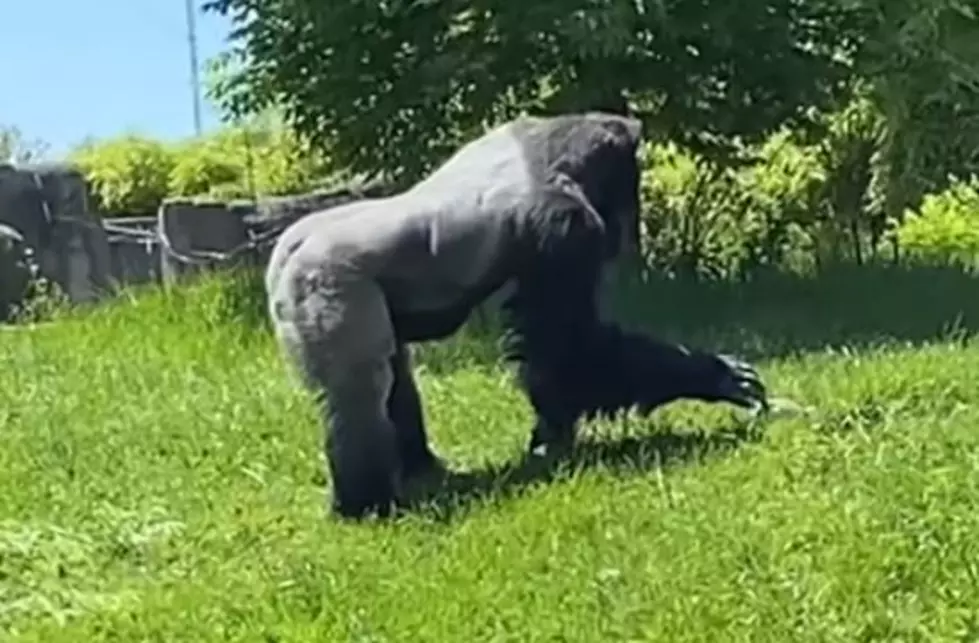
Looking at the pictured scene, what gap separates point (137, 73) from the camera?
13930mm

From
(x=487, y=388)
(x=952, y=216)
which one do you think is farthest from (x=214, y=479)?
(x=952, y=216)

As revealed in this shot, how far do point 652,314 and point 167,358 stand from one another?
2.07 m

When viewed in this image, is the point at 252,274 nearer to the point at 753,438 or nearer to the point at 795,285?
the point at 795,285

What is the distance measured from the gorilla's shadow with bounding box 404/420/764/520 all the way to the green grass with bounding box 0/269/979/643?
0.05 ft

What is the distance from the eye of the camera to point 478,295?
5.64 m

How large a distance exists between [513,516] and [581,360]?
2.09 feet

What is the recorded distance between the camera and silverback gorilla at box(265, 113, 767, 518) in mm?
5422

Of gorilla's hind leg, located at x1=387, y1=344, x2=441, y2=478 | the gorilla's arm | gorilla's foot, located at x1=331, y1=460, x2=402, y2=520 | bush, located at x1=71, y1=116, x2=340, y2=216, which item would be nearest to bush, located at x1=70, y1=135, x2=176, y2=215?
bush, located at x1=71, y1=116, x2=340, y2=216

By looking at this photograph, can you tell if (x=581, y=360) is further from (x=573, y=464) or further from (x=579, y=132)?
(x=579, y=132)

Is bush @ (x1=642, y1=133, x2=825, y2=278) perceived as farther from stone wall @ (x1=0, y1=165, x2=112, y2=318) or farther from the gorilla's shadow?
the gorilla's shadow

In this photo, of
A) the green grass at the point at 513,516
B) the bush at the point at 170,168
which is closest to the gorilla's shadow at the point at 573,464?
the green grass at the point at 513,516

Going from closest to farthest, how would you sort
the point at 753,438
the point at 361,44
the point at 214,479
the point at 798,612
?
1. the point at 798,612
2. the point at 753,438
3. the point at 214,479
4. the point at 361,44

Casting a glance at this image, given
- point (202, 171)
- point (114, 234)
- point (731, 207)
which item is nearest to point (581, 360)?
point (731, 207)

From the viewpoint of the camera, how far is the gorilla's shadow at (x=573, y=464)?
5520 mm
